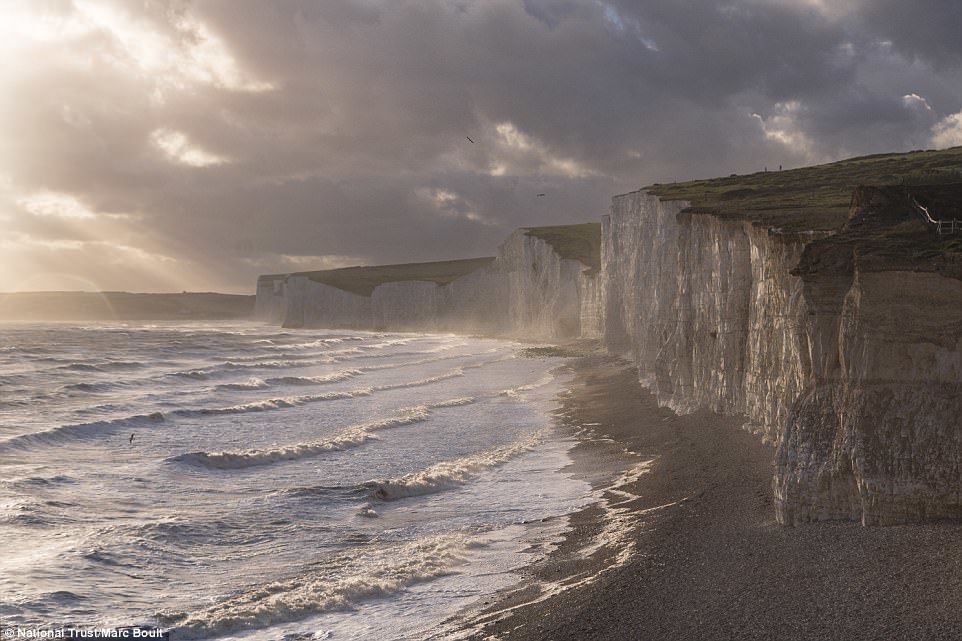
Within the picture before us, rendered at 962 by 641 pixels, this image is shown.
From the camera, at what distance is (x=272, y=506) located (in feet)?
53.8

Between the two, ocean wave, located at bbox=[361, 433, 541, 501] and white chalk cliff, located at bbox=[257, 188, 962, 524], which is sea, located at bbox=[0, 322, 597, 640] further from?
white chalk cliff, located at bbox=[257, 188, 962, 524]

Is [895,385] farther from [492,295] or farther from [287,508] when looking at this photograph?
[492,295]

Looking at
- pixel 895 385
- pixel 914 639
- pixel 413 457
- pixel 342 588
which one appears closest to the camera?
pixel 914 639

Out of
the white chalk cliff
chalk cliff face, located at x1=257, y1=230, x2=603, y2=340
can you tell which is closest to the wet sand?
the white chalk cliff

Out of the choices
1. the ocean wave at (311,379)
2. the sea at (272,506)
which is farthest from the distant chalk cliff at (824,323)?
the ocean wave at (311,379)

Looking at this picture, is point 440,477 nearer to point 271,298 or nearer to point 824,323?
point 824,323

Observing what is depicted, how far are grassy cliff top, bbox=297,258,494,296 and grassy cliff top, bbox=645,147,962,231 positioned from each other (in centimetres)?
8264

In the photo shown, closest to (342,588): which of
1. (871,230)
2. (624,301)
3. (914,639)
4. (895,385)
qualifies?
(914,639)

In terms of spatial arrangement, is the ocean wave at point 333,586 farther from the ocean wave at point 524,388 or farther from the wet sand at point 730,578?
the ocean wave at point 524,388

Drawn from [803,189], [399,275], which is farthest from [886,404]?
[399,275]

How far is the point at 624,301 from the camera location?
47.8 m

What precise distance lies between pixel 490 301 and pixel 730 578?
9692cm

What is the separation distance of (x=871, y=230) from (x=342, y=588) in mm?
9257

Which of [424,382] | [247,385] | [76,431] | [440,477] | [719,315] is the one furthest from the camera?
[424,382]
